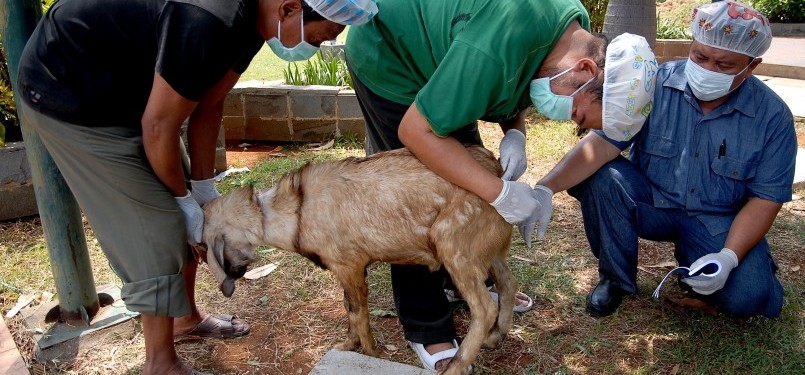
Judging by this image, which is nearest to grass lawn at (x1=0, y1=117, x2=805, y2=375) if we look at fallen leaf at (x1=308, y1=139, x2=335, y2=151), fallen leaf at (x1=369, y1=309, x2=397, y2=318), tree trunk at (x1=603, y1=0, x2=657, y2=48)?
fallen leaf at (x1=369, y1=309, x2=397, y2=318)

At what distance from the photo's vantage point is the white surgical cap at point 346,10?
9.65 feet

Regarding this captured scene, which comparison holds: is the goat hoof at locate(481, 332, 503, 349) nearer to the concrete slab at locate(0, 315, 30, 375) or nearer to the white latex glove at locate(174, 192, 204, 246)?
the white latex glove at locate(174, 192, 204, 246)

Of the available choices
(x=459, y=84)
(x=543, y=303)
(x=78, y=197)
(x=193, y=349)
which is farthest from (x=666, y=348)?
(x=78, y=197)

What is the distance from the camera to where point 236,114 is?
8086mm

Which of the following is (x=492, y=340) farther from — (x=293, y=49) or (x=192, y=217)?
(x=293, y=49)

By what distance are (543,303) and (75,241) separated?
121 inches

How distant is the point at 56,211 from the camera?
3941mm

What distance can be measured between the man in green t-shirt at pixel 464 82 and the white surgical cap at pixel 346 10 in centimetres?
14

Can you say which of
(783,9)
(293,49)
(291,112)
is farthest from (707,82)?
(783,9)

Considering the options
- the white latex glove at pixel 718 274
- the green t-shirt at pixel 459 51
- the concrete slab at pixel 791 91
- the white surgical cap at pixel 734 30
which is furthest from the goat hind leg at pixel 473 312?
the concrete slab at pixel 791 91

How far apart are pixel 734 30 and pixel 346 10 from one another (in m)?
2.26

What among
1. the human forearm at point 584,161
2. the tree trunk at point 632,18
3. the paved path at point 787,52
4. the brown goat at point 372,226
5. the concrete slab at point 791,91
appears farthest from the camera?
the paved path at point 787,52

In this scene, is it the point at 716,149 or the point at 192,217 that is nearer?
the point at 192,217

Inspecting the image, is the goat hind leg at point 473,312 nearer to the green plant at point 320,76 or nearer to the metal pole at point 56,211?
the metal pole at point 56,211
